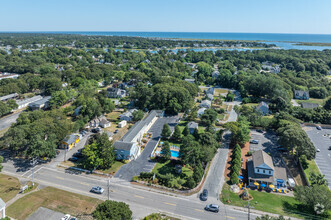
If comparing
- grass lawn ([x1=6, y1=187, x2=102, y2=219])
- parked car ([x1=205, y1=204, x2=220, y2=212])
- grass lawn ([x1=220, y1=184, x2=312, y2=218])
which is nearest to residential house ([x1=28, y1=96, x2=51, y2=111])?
grass lawn ([x1=6, y1=187, x2=102, y2=219])

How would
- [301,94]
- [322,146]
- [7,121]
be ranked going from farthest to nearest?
[301,94] → [7,121] → [322,146]

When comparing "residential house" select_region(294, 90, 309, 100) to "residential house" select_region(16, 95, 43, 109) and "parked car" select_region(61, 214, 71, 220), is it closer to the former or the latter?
"parked car" select_region(61, 214, 71, 220)

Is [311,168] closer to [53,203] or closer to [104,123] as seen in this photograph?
[53,203]

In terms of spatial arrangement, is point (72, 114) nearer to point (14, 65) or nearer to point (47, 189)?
point (47, 189)

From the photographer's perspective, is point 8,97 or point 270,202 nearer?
point 270,202

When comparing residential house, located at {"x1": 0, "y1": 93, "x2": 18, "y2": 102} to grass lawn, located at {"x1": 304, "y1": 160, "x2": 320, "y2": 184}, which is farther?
residential house, located at {"x1": 0, "y1": 93, "x2": 18, "y2": 102}

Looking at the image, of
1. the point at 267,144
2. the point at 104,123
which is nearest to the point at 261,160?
the point at 267,144
